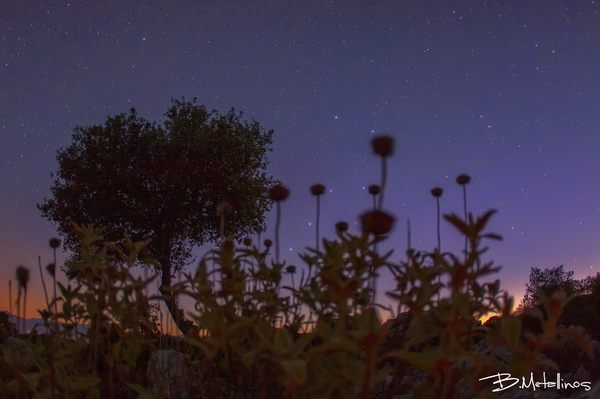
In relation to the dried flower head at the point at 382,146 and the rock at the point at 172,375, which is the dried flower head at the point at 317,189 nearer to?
the dried flower head at the point at 382,146

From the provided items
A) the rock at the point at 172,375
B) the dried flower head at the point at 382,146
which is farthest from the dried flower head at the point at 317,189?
the rock at the point at 172,375

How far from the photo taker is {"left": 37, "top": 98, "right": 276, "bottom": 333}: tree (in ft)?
53.3

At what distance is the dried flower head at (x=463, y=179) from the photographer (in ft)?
10.8

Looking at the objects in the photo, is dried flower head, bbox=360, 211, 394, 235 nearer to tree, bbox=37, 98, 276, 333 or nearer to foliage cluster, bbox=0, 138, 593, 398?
foliage cluster, bbox=0, 138, 593, 398

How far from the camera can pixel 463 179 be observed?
11.0 ft

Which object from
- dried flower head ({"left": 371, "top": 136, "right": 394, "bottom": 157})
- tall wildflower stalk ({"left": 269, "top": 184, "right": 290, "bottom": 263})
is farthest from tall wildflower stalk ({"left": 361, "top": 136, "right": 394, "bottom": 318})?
tall wildflower stalk ({"left": 269, "top": 184, "right": 290, "bottom": 263})

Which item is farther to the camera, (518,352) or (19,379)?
(19,379)

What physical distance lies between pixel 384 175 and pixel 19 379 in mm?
2040

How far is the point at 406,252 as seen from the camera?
235 centimetres

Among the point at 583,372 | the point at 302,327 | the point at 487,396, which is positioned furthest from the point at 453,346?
the point at 583,372

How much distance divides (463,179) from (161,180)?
1406 cm

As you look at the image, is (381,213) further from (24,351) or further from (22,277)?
(24,351)

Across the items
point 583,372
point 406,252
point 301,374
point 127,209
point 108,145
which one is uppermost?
point 108,145

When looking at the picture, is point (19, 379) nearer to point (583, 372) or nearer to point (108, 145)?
point (583, 372)
